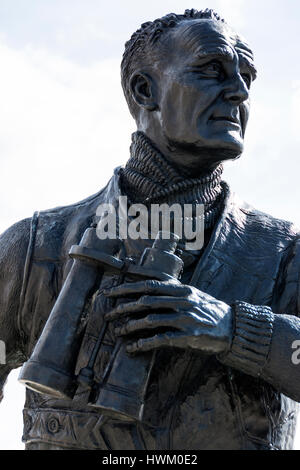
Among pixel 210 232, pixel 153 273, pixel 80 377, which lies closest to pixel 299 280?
pixel 210 232

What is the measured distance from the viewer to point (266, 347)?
5.09 m

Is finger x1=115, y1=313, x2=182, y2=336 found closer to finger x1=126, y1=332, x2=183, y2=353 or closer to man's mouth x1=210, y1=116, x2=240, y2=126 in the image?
finger x1=126, y1=332, x2=183, y2=353

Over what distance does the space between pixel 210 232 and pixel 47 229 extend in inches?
38.5

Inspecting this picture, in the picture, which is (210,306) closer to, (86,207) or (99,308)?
(99,308)

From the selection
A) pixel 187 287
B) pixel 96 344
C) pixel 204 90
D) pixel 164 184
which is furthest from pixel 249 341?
pixel 204 90

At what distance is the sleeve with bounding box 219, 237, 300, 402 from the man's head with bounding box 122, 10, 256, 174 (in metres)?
0.98

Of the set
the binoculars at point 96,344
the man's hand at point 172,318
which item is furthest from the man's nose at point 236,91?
the man's hand at point 172,318

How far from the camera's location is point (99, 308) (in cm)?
549

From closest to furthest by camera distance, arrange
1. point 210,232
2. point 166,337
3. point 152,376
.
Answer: point 166,337 → point 152,376 → point 210,232

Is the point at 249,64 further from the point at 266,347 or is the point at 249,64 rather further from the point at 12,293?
the point at 12,293

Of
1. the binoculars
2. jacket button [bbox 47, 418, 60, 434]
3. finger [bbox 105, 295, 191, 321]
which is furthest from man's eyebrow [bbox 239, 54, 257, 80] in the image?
jacket button [bbox 47, 418, 60, 434]

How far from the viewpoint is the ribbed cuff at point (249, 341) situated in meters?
5.05

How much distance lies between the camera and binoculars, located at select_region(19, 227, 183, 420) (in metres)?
4.91

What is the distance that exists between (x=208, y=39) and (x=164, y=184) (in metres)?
0.83
